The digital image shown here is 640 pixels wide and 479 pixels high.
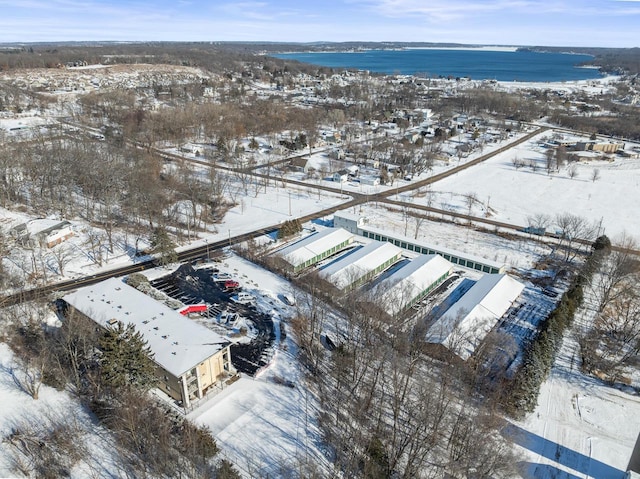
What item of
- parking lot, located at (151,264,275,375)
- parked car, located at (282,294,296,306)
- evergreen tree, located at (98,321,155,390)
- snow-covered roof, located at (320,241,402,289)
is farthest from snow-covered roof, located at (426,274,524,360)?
evergreen tree, located at (98,321,155,390)

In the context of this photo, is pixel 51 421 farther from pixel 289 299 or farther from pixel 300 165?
pixel 300 165

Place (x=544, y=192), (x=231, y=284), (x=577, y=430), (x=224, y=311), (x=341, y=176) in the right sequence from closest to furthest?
(x=577, y=430) < (x=224, y=311) < (x=231, y=284) < (x=544, y=192) < (x=341, y=176)

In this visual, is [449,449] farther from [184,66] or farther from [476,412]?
[184,66]

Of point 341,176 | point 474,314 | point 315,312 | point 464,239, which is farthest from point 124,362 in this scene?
point 341,176

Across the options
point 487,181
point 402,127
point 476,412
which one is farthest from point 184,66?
point 476,412

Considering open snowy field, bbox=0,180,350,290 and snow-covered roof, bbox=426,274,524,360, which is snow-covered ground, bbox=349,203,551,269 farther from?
open snowy field, bbox=0,180,350,290

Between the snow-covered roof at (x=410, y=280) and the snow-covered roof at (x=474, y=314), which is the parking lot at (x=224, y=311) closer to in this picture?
the snow-covered roof at (x=410, y=280)
